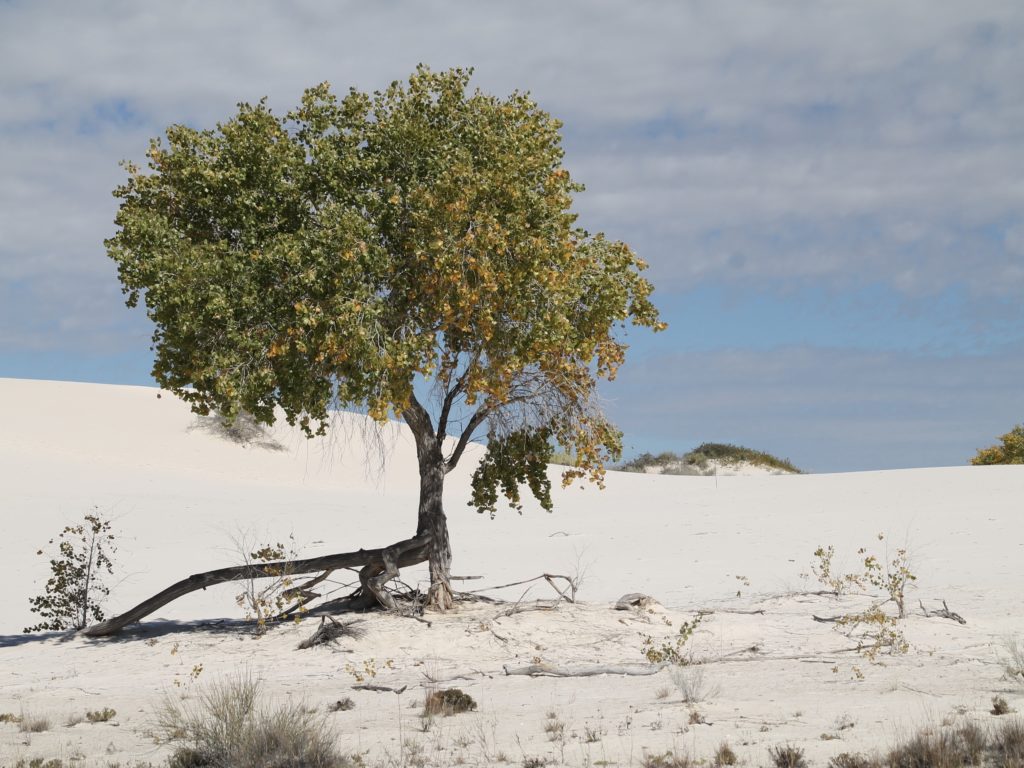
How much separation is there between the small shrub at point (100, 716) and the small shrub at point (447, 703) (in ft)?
11.1

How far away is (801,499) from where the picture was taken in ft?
111

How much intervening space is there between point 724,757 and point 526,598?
1280 centimetres

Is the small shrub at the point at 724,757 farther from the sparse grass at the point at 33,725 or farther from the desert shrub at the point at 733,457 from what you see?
the desert shrub at the point at 733,457

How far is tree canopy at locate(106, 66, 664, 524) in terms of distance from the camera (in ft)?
45.1

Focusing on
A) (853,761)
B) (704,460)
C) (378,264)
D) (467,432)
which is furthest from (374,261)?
(704,460)

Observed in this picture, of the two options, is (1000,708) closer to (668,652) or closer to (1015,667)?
(1015,667)

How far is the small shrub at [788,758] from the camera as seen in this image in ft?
26.0

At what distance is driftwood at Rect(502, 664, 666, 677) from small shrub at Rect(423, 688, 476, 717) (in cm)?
223

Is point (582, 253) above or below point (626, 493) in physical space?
above

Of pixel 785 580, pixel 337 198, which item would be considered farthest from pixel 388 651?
pixel 785 580

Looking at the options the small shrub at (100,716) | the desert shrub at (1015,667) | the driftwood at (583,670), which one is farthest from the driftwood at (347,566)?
the desert shrub at (1015,667)

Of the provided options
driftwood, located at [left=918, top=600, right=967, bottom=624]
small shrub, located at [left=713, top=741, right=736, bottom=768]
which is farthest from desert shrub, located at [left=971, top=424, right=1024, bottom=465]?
small shrub, located at [left=713, top=741, right=736, bottom=768]

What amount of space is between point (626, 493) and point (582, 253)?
25.2 meters

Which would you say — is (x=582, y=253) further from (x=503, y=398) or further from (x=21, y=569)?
(x=21, y=569)
